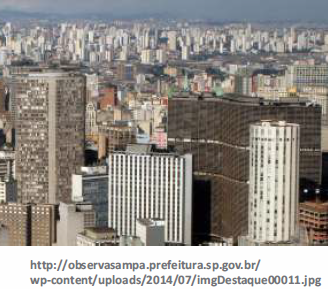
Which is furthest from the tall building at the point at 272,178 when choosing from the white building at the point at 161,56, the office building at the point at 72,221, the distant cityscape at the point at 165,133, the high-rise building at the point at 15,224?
the white building at the point at 161,56

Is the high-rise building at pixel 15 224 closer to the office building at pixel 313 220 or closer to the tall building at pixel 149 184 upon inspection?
the tall building at pixel 149 184

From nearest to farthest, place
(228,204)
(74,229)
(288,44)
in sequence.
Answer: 1. (74,229)
2. (228,204)
3. (288,44)

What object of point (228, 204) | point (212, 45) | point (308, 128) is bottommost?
point (228, 204)

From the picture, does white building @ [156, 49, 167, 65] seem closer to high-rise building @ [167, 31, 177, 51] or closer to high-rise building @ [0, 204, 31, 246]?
high-rise building @ [167, 31, 177, 51]
